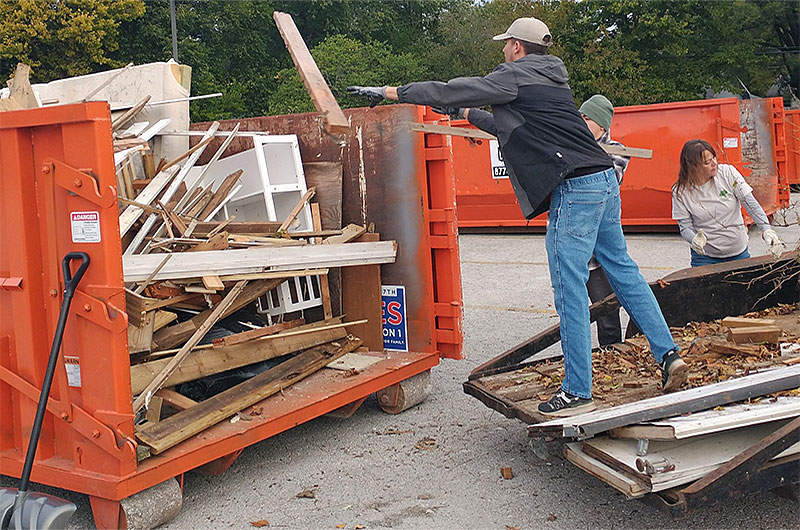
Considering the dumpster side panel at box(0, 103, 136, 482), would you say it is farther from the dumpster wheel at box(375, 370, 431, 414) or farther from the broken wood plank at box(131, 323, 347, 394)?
the dumpster wheel at box(375, 370, 431, 414)

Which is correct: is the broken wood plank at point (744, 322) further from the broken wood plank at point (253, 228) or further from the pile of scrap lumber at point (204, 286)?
the broken wood plank at point (253, 228)

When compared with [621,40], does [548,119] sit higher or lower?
lower

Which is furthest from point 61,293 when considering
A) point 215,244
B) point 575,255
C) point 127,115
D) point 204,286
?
point 575,255

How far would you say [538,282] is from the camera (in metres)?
10.4

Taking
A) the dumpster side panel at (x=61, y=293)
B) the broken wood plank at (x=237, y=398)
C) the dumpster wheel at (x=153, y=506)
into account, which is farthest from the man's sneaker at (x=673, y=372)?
the dumpster side panel at (x=61, y=293)

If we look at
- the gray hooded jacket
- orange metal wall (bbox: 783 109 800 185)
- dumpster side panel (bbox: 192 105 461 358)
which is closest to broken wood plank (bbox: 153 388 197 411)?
dumpster side panel (bbox: 192 105 461 358)

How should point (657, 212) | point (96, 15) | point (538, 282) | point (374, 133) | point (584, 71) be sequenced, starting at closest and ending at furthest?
point (374, 133)
point (538, 282)
point (657, 212)
point (96, 15)
point (584, 71)

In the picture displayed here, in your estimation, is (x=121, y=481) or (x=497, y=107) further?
(x=497, y=107)

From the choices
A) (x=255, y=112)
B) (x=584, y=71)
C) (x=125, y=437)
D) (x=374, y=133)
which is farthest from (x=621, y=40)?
(x=125, y=437)

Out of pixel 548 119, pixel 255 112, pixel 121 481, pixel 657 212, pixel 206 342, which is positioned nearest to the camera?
pixel 121 481

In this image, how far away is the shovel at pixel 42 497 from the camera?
11.0ft

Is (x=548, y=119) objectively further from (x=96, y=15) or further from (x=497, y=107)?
(x=96, y=15)

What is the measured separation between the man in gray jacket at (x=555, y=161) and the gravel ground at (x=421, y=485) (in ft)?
1.63

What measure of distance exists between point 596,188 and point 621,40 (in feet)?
101
